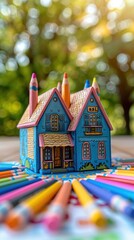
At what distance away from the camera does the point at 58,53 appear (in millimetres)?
12727

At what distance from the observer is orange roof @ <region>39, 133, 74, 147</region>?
2.73m

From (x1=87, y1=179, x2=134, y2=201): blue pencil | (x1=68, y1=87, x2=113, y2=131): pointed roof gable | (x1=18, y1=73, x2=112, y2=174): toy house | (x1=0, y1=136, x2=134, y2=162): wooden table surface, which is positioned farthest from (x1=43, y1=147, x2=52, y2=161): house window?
(x1=0, y1=136, x2=134, y2=162): wooden table surface

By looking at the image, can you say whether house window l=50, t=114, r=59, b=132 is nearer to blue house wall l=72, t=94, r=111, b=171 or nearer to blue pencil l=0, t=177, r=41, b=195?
blue house wall l=72, t=94, r=111, b=171

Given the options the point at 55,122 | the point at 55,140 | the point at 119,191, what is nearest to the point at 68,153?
the point at 55,140

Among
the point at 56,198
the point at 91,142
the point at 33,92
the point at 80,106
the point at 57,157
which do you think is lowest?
the point at 56,198

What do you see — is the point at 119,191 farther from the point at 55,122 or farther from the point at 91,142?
the point at 55,122

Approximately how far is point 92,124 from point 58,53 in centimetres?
1035

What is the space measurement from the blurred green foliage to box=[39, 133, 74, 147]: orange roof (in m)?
9.34

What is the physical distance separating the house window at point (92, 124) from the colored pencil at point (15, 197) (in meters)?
0.96

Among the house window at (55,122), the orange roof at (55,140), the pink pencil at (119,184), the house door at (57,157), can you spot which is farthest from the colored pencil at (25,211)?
the house window at (55,122)

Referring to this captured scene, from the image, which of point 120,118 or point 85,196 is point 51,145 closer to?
point 85,196

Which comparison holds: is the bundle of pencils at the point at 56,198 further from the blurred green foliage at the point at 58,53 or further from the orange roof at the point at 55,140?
the blurred green foliage at the point at 58,53

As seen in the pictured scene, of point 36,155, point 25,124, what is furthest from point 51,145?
point 25,124

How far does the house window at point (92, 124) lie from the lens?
9.86 feet
